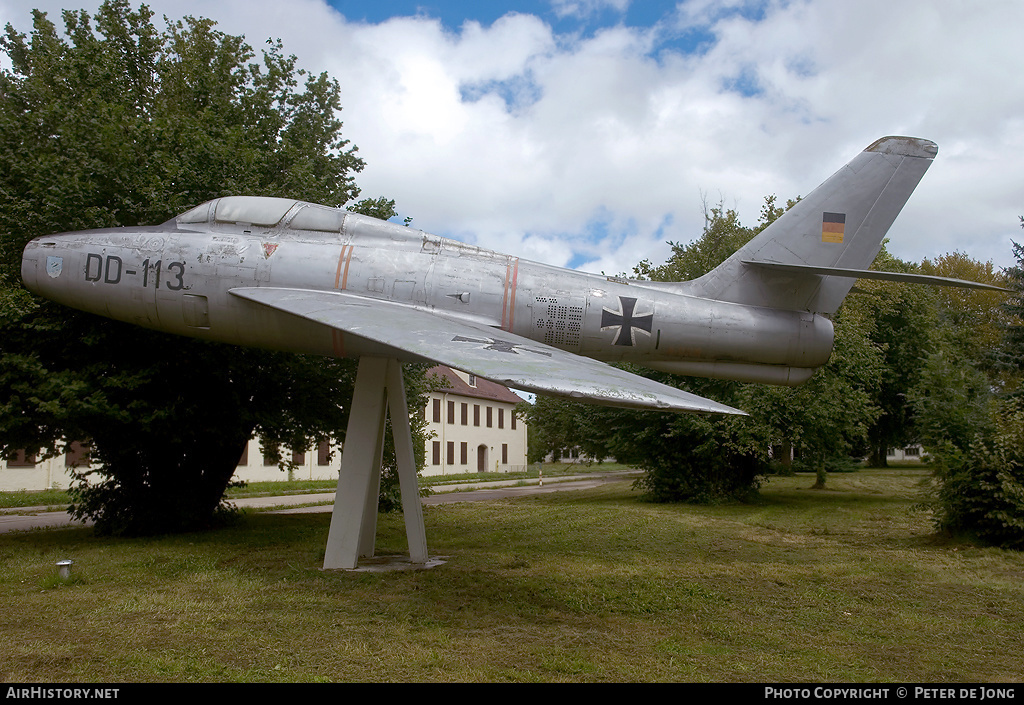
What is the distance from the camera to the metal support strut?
8.34 meters

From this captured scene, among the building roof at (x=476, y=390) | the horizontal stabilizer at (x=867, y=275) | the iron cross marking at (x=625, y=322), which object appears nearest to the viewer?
the horizontal stabilizer at (x=867, y=275)

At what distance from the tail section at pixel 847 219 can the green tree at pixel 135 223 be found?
7.33m

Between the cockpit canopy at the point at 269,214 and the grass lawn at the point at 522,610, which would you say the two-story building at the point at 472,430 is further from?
the cockpit canopy at the point at 269,214

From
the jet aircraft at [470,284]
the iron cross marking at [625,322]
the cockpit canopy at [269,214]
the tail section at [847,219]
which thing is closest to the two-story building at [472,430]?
the cockpit canopy at [269,214]

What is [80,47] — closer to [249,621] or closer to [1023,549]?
[249,621]

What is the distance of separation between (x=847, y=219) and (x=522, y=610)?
635cm

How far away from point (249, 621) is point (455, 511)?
10820mm

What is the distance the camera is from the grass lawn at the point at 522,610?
15.8ft

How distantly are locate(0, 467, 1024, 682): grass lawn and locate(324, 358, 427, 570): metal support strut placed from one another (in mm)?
463

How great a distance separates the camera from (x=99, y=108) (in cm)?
1096

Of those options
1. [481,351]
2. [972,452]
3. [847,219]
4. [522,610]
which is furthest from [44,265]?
[972,452]

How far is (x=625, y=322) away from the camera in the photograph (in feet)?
26.9

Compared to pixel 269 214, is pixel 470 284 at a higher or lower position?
lower

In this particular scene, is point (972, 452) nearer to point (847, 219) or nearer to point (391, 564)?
point (847, 219)
